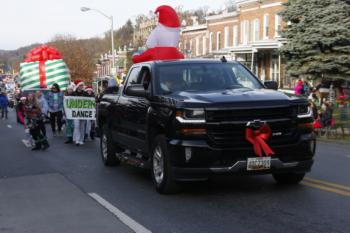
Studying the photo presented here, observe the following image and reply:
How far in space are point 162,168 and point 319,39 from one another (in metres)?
22.6

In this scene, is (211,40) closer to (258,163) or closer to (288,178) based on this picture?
(288,178)

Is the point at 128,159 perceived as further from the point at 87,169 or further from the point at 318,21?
the point at 318,21

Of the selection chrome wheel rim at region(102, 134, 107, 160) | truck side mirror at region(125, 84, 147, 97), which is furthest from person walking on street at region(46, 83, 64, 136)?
truck side mirror at region(125, 84, 147, 97)

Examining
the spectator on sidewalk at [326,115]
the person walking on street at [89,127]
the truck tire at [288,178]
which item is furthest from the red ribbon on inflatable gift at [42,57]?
the truck tire at [288,178]

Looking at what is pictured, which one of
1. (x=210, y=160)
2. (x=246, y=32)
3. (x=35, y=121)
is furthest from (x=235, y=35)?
(x=210, y=160)

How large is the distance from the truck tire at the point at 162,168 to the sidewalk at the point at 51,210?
97cm

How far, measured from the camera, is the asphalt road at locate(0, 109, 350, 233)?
20.7 ft

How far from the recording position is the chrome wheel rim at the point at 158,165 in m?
8.00

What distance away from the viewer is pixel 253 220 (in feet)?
21.2

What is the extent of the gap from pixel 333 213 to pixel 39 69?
24807mm

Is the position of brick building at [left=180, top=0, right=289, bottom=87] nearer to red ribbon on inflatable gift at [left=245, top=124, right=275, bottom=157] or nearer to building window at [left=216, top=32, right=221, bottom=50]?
building window at [left=216, top=32, right=221, bottom=50]

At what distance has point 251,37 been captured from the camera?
149 feet

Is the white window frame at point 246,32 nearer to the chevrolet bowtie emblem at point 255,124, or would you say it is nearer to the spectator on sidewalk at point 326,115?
the spectator on sidewalk at point 326,115

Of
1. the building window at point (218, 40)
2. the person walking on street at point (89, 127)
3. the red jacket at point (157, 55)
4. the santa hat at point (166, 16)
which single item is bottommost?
the person walking on street at point (89, 127)
